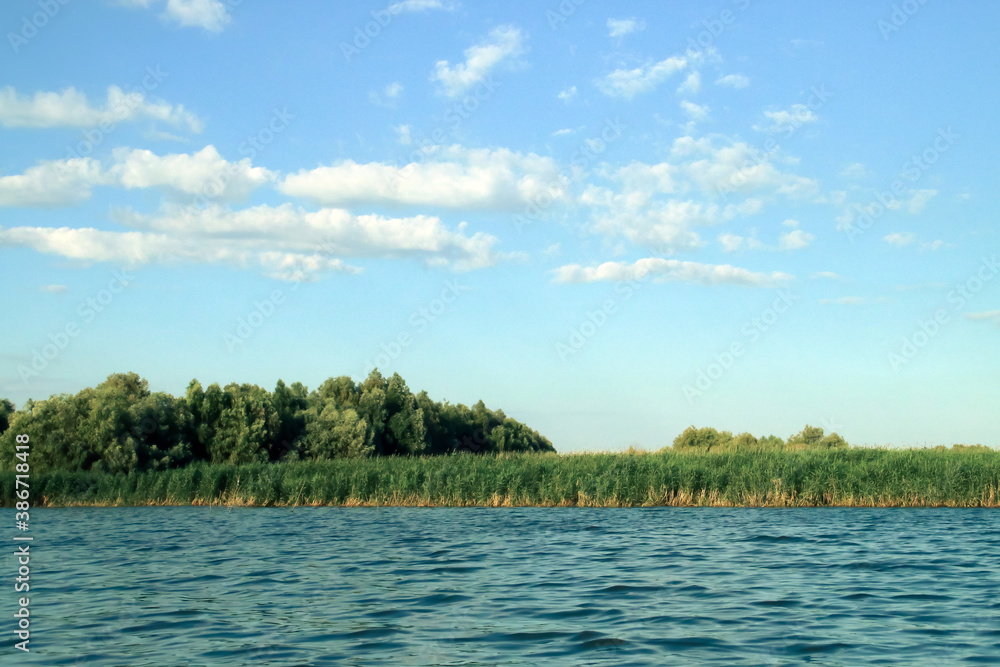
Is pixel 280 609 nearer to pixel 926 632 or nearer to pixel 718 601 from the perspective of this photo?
pixel 718 601

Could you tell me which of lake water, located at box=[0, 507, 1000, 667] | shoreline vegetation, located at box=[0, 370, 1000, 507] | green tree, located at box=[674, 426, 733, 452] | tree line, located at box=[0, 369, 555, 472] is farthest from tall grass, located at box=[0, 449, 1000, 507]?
green tree, located at box=[674, 426, 733, 452]

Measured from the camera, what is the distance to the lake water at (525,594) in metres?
10.8

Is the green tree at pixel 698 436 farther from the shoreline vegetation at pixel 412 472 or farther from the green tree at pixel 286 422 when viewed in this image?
the green tree at pixel 286 422

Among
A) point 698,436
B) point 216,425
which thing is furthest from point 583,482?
point 698,436

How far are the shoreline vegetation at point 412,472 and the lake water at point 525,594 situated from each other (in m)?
6.07

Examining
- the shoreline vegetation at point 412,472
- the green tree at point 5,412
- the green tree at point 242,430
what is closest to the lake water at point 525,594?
the shoreline vegetation at point 412,472

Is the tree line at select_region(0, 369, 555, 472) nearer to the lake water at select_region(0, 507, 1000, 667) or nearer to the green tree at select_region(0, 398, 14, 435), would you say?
the green tree at select_region(0, 398, 14, 435)

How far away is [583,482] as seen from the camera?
3641 cm

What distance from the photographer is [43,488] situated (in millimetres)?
42875

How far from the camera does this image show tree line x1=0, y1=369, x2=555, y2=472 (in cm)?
5225

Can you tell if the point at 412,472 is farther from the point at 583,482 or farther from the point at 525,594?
the point at 525,594

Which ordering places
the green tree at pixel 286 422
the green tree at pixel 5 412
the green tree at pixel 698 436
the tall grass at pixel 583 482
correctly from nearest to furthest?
the tall grass at pixel 583 482 < the green tree at pixel 286 422 < the green tree at pixel 5 412 < the green tree at pixel 698 436

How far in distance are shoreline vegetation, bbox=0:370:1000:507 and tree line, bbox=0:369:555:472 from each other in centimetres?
13

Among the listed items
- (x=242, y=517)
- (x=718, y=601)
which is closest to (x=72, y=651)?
(x=718, y=601)
